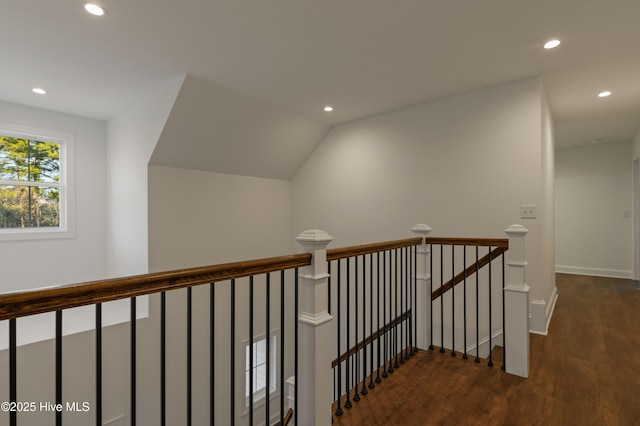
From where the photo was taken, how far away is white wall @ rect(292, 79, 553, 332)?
123 inches

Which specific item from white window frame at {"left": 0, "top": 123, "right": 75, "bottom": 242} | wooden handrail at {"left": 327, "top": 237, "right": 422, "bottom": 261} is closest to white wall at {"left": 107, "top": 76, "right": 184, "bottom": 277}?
white window frame at {"left": 0, "top": 123, "right": 75, "bottom": 242}

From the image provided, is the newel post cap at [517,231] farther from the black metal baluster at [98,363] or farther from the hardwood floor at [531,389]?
the black metal baluster at [98,363]

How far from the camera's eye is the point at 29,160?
3951mm

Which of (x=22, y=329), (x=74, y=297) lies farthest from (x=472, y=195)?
(x=22, y=329)

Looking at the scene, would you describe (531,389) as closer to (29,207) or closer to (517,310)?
(517,310)

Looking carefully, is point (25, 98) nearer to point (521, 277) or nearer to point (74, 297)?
point (74, 297)

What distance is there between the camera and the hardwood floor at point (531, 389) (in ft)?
6.07

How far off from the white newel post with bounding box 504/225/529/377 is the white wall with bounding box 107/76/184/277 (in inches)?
130

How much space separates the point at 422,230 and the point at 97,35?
289cm

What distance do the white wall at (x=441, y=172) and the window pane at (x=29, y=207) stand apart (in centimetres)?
336

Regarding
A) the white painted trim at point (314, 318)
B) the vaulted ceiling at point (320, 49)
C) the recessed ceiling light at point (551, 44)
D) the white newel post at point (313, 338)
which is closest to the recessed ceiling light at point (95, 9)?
the vaulted ceiling at point (320, 49)

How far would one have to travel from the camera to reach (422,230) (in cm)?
265

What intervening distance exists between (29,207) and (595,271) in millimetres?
8694

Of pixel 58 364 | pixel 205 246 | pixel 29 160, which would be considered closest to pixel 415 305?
pixel 58 364
